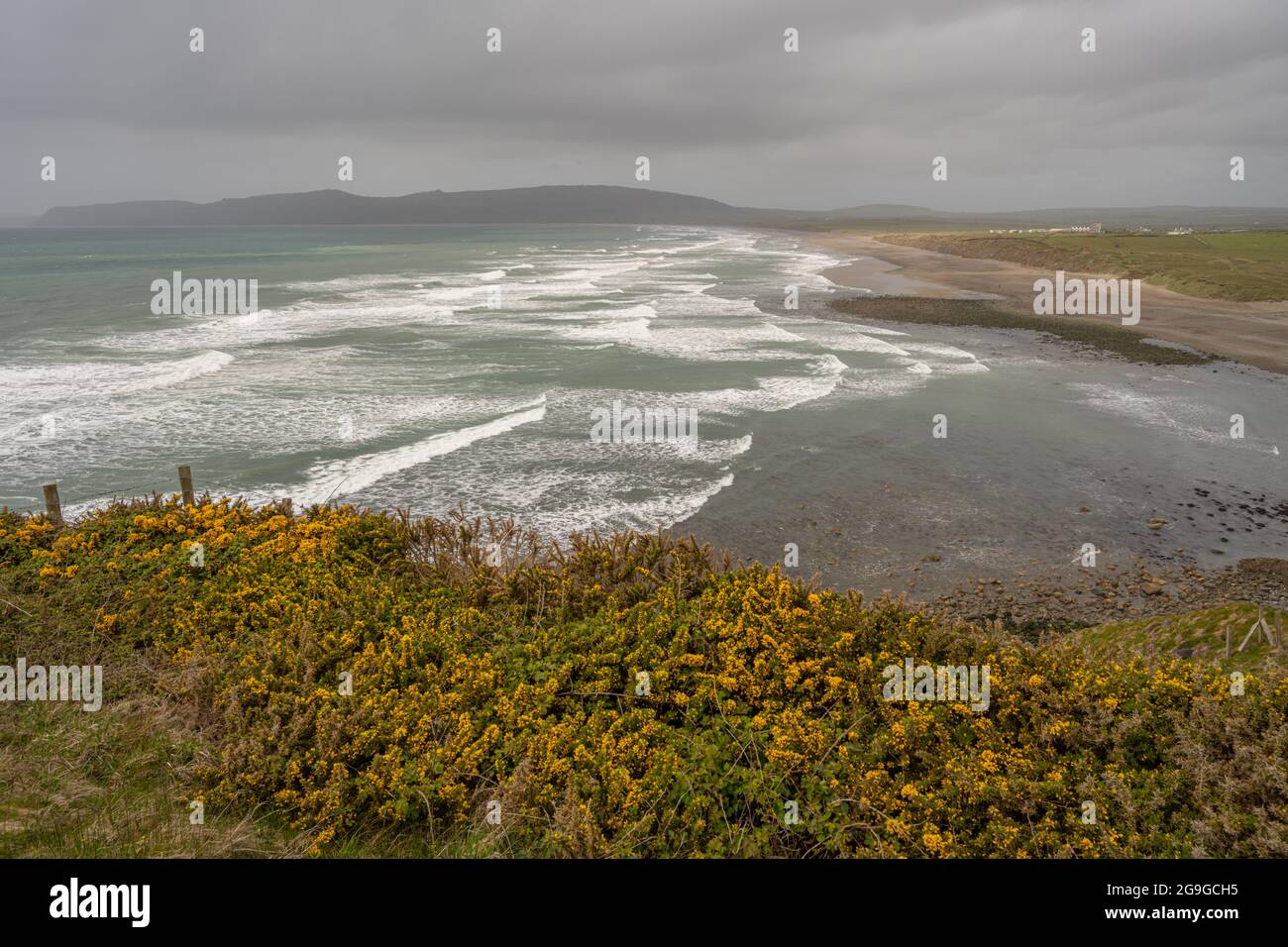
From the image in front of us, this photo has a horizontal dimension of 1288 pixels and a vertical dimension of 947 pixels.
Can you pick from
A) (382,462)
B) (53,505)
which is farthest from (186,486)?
(382,462)

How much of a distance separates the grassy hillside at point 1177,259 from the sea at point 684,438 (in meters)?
22.7

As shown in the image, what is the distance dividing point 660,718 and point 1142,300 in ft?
182

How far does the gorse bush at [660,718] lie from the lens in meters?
4.74

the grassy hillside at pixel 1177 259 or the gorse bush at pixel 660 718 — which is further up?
the grassy hillside at pixel 1177 259

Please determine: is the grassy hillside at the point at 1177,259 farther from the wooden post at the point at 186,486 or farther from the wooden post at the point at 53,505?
the wooden post at the point at 53,505

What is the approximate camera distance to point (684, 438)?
21156mm

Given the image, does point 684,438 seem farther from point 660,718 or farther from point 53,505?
point 660,718

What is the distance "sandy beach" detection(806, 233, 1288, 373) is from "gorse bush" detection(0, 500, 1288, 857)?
3372 centimetres

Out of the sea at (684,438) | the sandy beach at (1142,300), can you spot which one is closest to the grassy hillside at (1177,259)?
the sandy beach at (1142,300)

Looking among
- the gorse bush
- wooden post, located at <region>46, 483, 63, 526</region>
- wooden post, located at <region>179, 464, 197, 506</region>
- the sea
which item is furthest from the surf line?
the gorse bush

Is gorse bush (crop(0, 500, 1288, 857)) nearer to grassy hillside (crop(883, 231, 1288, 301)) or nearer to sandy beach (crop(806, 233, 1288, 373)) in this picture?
sandy beach (crop(806, 233, 1288, 373))
